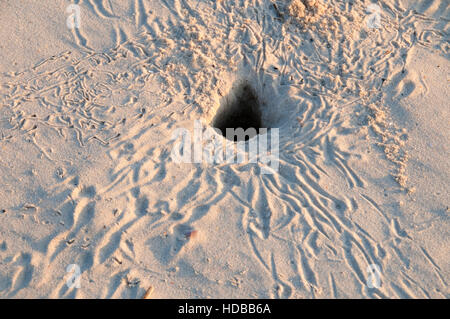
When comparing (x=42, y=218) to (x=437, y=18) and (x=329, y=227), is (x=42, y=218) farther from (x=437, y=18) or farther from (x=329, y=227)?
(x=437, y=18)

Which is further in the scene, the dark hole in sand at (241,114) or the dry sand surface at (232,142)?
the dark hole in sand at (241,114)

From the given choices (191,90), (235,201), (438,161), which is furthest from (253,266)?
(438,161)

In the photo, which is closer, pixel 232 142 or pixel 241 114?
pixel 232 142

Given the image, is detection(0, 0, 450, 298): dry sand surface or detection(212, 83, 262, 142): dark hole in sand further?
detection(212, 83, 262, 142): dark hole in sand
